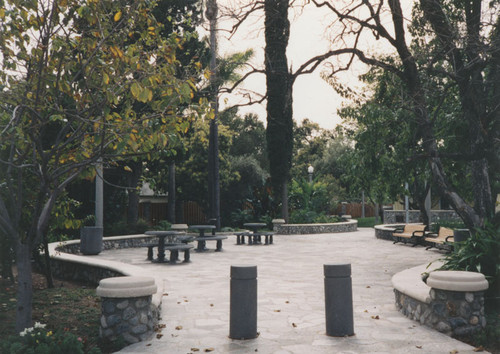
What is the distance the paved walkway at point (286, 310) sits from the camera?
234 inches

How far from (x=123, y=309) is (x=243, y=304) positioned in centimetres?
153

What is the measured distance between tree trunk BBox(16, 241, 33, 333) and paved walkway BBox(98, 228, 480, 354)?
4.38 feet

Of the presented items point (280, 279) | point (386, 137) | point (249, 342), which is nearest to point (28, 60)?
point (249, 342)

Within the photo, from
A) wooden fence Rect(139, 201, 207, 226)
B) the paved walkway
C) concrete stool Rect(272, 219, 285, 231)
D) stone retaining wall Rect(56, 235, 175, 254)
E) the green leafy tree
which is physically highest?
the green leafy tree

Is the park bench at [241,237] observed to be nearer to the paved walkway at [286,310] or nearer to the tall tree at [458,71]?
the paved walkway at [286,310]

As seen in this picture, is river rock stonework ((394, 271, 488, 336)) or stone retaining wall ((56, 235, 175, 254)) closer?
river rock stonework ((394, 271, 488, 336))

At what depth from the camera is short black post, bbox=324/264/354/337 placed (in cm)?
639

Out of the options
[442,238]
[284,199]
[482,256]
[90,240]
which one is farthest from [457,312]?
[284,199]

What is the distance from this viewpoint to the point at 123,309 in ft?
20.2

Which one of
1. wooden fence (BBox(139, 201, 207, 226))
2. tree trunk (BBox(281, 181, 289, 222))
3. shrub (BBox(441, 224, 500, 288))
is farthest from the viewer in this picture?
wooden fence (BBox(139, 201, 207, 226))

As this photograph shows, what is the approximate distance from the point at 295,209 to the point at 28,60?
24.6m

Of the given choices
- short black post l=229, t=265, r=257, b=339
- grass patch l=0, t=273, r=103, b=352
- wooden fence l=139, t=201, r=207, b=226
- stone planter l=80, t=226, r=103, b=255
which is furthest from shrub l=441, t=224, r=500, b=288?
wooden fence l=139, t=201, r=207, b=226

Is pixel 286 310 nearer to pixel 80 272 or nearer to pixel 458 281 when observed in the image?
pixel 458 281

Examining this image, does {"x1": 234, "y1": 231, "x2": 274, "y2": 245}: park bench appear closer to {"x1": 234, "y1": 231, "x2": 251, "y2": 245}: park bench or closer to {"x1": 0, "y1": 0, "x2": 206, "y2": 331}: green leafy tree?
{"x1": 234, "y1": 231, "x2": 251, "y2": 245}: park bench
